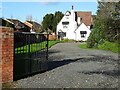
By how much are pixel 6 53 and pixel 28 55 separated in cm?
196

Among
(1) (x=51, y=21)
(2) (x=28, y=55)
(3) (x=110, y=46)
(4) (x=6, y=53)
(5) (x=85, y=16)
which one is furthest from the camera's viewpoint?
(1) (x=51, y=21)

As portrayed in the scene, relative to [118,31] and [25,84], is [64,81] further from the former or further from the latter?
[118,31]

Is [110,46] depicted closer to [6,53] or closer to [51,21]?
[6,53]

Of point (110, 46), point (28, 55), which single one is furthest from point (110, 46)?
point (28, 55)

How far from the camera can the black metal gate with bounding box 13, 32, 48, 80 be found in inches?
439

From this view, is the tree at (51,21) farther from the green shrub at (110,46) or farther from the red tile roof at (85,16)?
the green shrub at (110,46)

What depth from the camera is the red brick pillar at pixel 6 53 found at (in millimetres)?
10238

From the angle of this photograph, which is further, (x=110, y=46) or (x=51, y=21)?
(x=51, y=21)

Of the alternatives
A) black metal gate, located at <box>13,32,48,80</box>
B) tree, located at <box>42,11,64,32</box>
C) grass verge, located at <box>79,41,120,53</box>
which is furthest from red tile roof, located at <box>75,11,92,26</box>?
black metal gate, located at <box>13,32,48,80</box>

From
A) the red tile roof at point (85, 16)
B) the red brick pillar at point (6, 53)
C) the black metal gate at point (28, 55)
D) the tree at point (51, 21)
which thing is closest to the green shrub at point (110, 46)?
the black metal gate at point (28, 55)

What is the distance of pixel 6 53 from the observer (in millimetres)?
10367

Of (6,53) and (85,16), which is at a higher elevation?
(85,16)

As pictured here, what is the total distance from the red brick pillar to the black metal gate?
0.39 m

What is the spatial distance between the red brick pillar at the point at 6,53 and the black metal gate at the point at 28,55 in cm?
39
